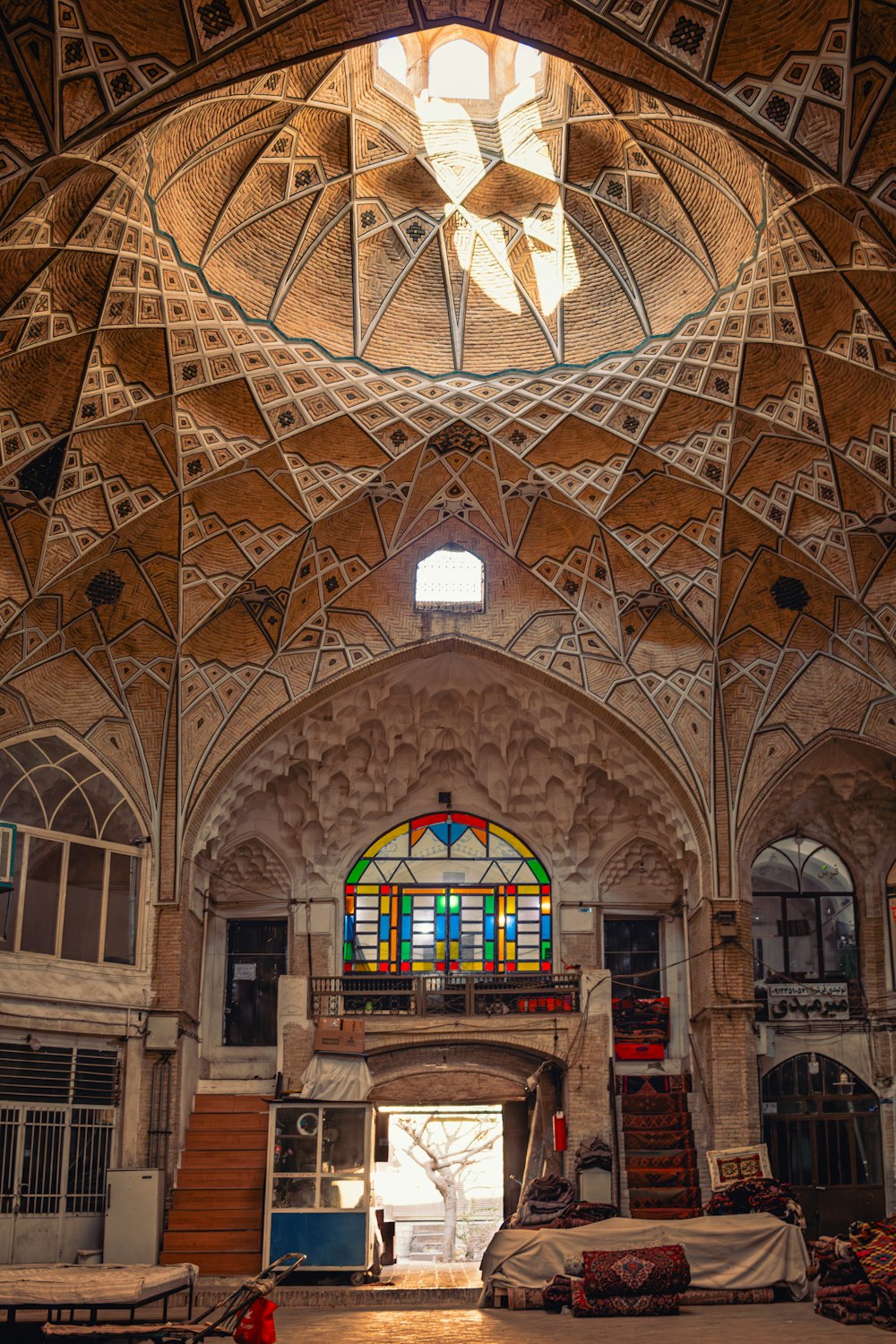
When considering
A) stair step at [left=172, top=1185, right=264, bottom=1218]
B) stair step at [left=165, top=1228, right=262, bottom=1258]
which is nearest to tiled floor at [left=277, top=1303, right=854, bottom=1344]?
stair step at [left=165, top=1228, right=262, bottom=1258]

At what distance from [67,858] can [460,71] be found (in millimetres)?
11343

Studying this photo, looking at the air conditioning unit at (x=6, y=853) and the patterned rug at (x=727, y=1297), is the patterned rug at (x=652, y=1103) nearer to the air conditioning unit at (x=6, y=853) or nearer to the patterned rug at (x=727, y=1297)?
the patterned rug at (x=727, y=1297)

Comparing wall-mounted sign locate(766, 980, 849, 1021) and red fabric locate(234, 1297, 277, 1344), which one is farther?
wall-mounted sign locate(766, 980, 849, 1021)

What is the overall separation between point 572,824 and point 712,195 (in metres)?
9.33

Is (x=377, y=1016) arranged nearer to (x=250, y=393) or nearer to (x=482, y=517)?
(x=482, y=517)

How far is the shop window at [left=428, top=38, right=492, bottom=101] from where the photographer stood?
16.5 meters

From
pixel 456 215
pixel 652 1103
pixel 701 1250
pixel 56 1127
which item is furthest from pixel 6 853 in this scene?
pixel 456 215

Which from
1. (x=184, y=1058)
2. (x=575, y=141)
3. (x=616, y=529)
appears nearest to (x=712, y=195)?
(x=575, y=141)

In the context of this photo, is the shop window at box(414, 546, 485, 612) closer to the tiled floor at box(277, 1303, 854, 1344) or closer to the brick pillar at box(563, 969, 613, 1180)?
the brick pillar at box(563, 969, 613, 1180)

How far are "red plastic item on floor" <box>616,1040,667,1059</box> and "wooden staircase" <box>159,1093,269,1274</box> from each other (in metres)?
5.24

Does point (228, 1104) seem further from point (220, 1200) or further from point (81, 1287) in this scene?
point (81, 1287)

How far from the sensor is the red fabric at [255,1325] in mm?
9023

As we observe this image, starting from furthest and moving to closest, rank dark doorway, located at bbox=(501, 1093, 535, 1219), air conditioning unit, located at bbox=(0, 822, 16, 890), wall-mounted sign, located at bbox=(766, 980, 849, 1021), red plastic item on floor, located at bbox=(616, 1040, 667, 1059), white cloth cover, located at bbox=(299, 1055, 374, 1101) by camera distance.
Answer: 1. dark doorway, located at bbox=(501, 1093, 535, 1219)
2. red plastic item on floor, located at bbox=(616, 1040, 667, 1059)
3. wall-mounted sign, located at bbox=(766, 980, 849, 1021)
4. white cloth cover, located at bbox=(299, 1055, 374, 1101)
5. air conditioning unit, located at bbox=(0, 822, 16, 890)

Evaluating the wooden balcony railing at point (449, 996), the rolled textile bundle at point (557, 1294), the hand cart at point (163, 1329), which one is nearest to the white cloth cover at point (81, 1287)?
the hand cart at point (163, 1329)
